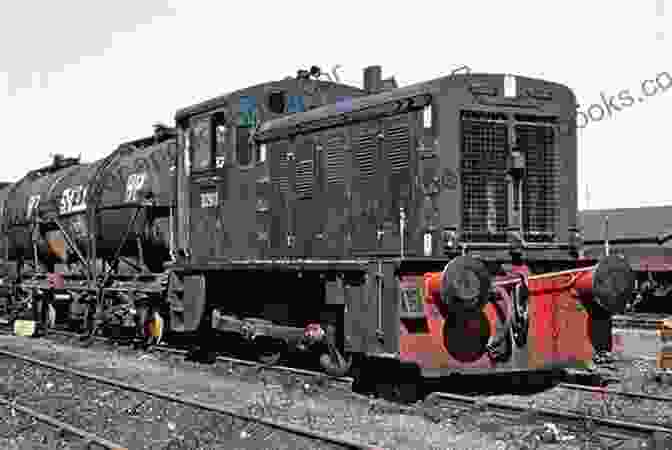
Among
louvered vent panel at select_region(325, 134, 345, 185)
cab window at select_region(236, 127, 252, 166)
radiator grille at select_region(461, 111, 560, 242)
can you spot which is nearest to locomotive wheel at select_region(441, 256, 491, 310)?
radiator grille at select_region(461, 111, 560, 242)

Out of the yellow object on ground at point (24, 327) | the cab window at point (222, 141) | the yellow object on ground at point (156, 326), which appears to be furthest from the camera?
the yellow object on ground at point (24, 327)

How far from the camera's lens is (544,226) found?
9.45 m

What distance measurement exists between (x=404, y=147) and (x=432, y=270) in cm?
156

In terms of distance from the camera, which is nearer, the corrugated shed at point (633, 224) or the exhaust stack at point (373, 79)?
the exhaust stack at point (373, 79)

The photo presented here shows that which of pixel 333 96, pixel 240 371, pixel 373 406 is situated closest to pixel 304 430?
pixel 373 406

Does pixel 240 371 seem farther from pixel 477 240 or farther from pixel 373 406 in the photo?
pixel 477 240

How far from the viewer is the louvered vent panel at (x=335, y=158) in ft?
32.2

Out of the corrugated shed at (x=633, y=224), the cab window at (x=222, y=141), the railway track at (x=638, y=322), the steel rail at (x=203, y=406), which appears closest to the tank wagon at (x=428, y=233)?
the cab window at (x=222, y=141)

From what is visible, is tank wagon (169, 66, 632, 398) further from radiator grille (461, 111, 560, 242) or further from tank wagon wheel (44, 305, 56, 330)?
tank wagon wheel (44, 305, 56, 330)

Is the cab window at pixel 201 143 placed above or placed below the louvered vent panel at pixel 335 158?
above

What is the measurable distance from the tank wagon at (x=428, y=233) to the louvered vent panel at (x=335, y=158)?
0.02 meters

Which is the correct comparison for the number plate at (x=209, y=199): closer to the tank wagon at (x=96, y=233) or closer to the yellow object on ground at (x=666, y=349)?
the tank wagon at (x=96, y=233)

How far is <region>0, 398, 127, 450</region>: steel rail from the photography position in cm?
693

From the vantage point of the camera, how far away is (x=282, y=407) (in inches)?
336
